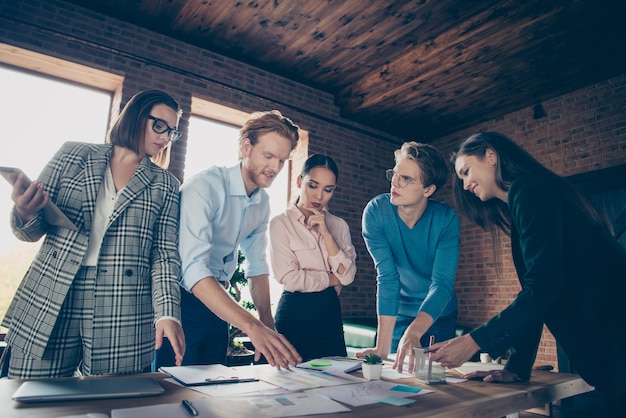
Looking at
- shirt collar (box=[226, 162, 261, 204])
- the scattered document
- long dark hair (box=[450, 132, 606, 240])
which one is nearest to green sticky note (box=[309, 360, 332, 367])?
the scattered document

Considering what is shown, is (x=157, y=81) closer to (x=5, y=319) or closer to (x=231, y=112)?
(x=231, y=112)

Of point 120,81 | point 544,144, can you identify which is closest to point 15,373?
point 120,81

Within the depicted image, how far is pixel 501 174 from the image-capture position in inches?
62.2

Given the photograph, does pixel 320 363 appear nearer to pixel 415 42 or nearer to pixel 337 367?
pixel 337 367

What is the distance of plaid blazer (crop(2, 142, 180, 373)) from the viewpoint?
1.29m

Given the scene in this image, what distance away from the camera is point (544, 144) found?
513 cm

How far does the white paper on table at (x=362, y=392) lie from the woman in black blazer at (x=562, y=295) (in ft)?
0.68

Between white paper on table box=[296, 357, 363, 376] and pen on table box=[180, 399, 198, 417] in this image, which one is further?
white paper on table box=[296, 357, 363, 376]

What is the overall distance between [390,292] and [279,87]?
3702 mm

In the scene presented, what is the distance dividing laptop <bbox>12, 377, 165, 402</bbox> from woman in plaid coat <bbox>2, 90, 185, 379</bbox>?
0.22m

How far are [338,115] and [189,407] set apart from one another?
508cm

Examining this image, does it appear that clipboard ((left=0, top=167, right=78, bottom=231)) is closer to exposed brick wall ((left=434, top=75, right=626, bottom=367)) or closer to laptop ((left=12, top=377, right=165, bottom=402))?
laptop ((left=12, top=377, right=165, bottom=402))

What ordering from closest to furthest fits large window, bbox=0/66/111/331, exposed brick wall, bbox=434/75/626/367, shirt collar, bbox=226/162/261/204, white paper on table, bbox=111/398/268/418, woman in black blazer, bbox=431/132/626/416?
white paper on table, bbox=111/398/268/418 → woman in black blazer, bbox=431/132/626/416 → shirt collar, bbox=226/162/261/204 → large window, bbox=0/66/111/331 → exposed brick wall, bbox=434/75/626/367

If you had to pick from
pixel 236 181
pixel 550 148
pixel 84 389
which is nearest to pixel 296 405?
pixel 84 389
